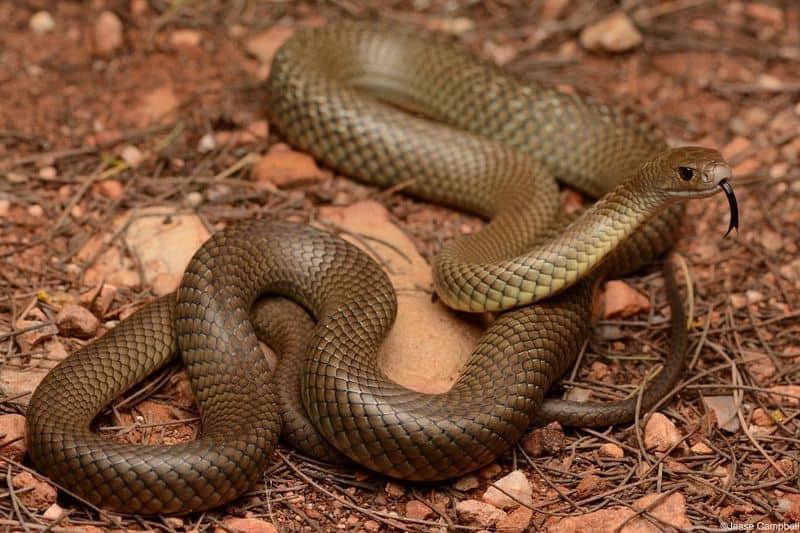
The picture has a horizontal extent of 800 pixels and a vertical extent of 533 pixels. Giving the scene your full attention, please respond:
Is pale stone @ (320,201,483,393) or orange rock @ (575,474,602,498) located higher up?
pale stone @ (320,201,483,393)

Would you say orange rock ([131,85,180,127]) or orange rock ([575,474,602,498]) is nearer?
orange rock ([575,474,602,498])

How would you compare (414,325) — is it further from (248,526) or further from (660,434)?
(248,526)

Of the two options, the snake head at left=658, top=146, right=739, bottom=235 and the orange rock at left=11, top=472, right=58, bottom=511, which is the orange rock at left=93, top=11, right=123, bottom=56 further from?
the snake head at left=658, top=146, right=739, bottom=235

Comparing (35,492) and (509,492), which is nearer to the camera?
(35,492)

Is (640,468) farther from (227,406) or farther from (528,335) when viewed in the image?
(227,406)

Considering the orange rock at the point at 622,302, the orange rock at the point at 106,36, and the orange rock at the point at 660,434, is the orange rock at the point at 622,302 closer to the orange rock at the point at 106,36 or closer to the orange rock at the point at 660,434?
the orange rock at the point at 660,434

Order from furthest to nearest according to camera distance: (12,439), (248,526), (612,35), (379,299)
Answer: (612,35)
(379,299)
(12,439)
(248,526)

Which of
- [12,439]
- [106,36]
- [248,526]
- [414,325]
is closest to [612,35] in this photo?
[414,325]

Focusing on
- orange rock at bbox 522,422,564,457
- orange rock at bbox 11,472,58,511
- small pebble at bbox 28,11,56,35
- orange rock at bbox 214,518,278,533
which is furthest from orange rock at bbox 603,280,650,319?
small pebble at bbox 28,11,56,35

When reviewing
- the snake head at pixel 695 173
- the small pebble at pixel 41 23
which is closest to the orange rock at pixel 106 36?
the small pebble at pixel 41 23
